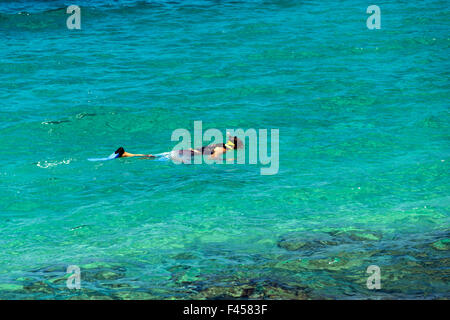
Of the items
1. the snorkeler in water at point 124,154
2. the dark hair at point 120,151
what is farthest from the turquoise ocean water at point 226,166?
the dark hair at point 120,151

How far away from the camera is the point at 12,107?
17281mm

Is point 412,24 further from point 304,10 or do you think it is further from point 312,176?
point 312,176

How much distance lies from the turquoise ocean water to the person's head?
0.67 metres

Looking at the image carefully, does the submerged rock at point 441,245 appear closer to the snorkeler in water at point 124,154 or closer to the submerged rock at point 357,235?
the submerged rock at point 357,235

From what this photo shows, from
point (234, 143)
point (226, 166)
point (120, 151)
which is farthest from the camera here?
point (234, 143)

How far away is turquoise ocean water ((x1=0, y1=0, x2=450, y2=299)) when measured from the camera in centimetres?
888

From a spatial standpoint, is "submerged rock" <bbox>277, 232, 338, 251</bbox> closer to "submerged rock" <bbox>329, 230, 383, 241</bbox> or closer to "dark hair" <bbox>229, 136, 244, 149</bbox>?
"submerged rock" <bbox>329, 230, 383, 241</bbox>

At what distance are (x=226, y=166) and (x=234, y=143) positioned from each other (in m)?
0.68

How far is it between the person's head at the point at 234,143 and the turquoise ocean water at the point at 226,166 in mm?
672

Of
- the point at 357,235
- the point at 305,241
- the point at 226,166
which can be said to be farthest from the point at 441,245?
the point at 226,166

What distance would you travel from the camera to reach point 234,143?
46.6ft

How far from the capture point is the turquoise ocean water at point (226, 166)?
888cm

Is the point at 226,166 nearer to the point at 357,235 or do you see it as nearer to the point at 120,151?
the point at 120,151

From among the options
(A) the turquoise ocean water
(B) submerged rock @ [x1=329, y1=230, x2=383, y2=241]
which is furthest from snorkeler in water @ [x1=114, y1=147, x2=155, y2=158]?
(B) submerged rock @ [x1=329, y1=230, x2=383, y2=241]
